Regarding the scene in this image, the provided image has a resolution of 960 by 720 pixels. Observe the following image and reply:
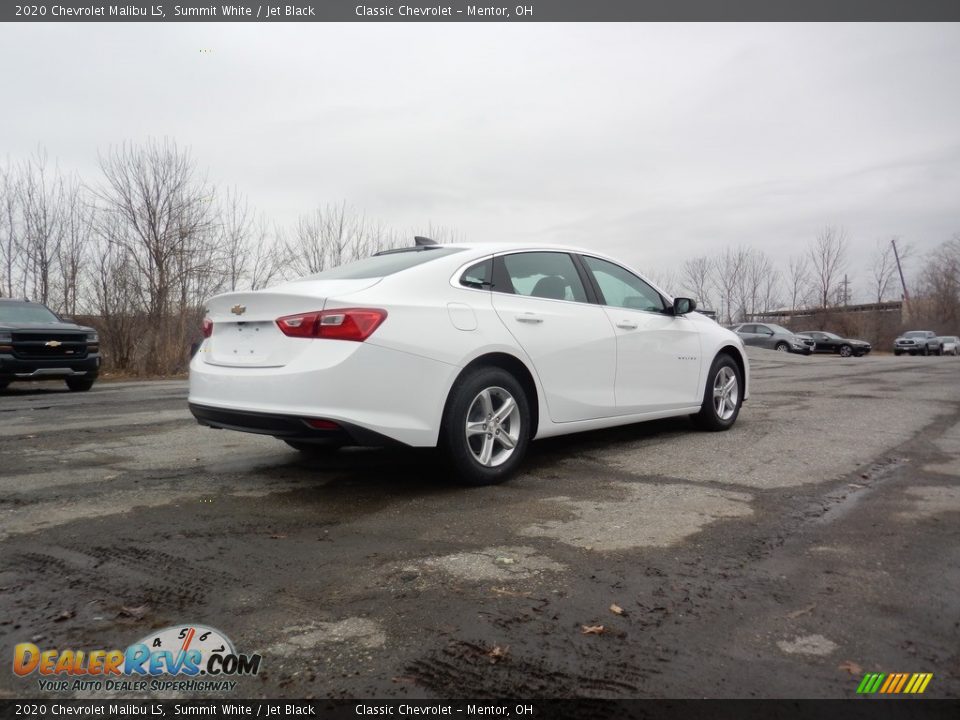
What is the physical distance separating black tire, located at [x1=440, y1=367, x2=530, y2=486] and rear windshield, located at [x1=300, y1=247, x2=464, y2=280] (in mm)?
852

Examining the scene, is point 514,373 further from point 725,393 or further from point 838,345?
point 838,345

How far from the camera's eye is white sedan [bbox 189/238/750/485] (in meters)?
3.59

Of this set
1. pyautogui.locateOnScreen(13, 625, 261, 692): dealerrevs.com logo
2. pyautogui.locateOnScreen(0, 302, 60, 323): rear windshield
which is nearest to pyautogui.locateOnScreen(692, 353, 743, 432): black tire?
pyautogui.locateOnScreen(13, 625, 261, 692): dealerrevs.com logo

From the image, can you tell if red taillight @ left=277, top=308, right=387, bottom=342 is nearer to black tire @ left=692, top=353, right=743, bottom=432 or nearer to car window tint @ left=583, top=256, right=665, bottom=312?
car window tint @ left=583, top=256, right=665, bottom=312

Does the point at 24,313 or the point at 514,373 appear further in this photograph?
the point at 24,313

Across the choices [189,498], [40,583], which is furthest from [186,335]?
[40,583]

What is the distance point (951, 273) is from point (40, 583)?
241 feet

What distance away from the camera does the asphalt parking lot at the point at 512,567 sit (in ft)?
6.31

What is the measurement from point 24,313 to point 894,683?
45.1 ft

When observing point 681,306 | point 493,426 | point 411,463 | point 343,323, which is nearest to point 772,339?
point 681,306

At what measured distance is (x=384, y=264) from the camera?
445 cm

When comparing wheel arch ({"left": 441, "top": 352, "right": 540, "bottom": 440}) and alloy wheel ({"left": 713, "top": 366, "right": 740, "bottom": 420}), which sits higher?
wheel arch ({"left": 441, "top": 352, "right": 540, "bottom": 440})

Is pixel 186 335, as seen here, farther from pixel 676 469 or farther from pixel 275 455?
pixel 676 469

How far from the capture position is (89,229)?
18266 mm
